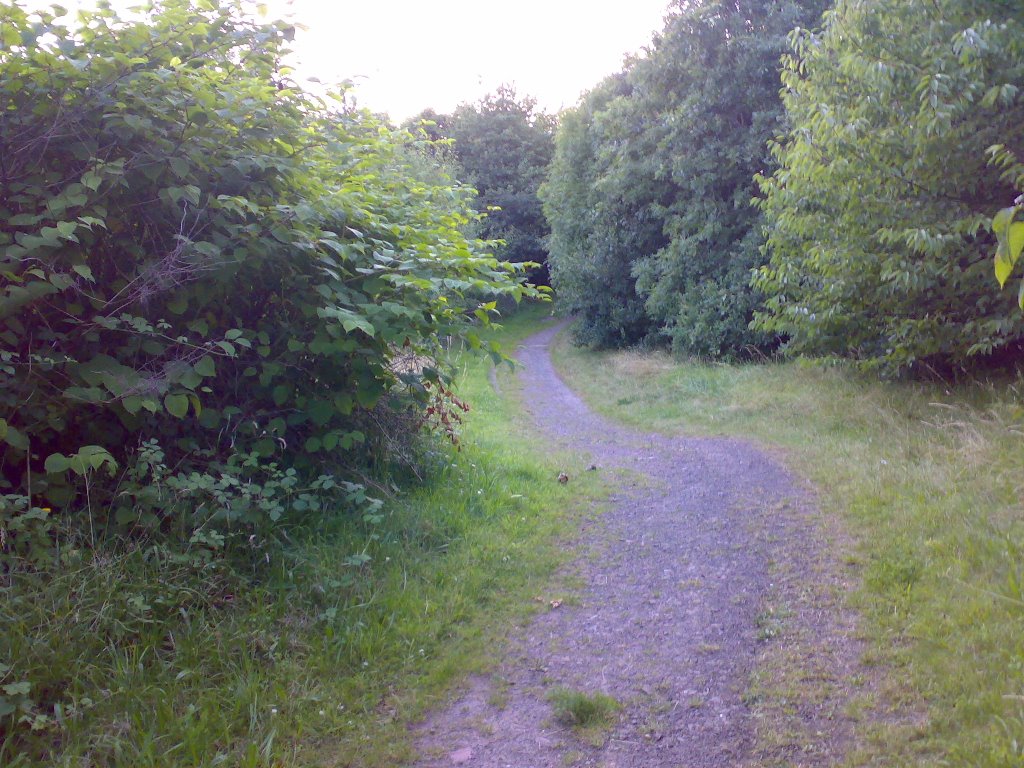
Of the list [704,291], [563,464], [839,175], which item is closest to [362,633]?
[563,464]

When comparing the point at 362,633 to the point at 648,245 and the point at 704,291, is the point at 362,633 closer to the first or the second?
the point at 704,291

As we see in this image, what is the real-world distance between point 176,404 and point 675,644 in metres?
3.12

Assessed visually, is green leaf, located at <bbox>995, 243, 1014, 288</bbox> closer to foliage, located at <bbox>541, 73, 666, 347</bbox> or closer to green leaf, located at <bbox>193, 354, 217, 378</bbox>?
green leaf, located at <bbox>193, 354, 217, 378</bbox>

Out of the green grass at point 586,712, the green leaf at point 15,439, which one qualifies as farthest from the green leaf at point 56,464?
the green grass at point 586,712

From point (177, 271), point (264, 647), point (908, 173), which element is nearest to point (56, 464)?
point (177, 271)

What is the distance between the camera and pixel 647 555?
5.71 metres

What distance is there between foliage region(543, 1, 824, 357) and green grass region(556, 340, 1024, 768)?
232 inches

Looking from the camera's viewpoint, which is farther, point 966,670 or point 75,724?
point 966,670

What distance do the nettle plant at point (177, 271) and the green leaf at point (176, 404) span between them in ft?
0.03

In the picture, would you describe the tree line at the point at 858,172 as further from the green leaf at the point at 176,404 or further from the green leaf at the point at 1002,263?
the green leaf at the point at 176,404

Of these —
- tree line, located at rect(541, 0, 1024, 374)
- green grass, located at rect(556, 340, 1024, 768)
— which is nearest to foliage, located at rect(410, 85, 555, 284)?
tree line, located at rect(541, 0, 1024, 374)

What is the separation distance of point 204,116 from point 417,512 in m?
3.15

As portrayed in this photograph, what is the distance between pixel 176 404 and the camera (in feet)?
14.3

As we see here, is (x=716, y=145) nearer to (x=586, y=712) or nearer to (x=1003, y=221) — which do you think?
(x=586, y=712)
